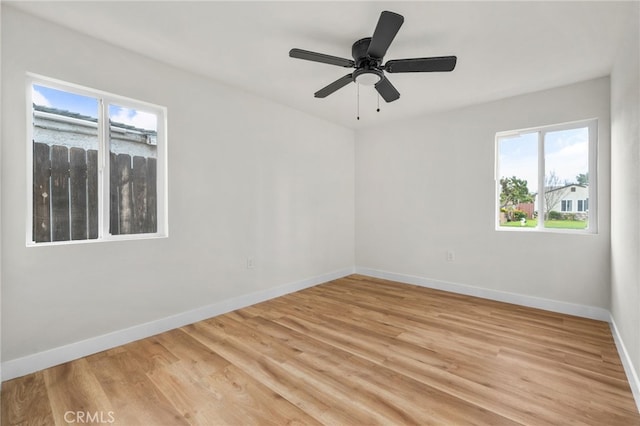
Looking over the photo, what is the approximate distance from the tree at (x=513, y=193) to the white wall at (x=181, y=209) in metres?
2.27

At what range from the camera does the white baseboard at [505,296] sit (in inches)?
117

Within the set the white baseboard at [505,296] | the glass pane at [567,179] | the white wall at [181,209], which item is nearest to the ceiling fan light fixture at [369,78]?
the white wall at [181,209]

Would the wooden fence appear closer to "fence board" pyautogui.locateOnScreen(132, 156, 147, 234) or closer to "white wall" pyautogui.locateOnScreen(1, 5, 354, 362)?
"fence board" pyautogui.locateOnScreen(132, 156, 147, 234)

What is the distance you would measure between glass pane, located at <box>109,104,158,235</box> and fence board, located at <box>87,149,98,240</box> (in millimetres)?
106

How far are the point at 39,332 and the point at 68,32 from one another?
87.8 inches

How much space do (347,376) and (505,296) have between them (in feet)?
8.47

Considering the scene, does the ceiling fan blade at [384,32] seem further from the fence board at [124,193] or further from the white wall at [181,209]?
the fence board at [124,193]

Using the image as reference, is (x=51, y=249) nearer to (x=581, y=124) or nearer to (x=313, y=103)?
(x=313, y=103)

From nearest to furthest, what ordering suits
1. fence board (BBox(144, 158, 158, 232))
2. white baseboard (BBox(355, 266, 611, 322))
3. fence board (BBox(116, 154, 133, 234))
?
1. fence board (BBox(116, 154, 133, 234))
2. fence board (BBox(144, 158, 158, 232))
3. white baseboard (BBox(355, 266, 611, 322))

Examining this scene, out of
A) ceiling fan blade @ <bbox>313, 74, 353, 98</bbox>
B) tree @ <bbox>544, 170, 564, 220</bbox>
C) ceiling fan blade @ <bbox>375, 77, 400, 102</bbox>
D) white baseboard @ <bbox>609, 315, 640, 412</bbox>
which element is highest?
ceiling fan blade @ <bbox>313, 74, 353, 98</bbox>

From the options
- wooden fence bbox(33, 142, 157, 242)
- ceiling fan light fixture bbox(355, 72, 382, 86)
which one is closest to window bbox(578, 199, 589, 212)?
ceiling fan light fixture bbox(355, 72, 382, 86)

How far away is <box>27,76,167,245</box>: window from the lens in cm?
214

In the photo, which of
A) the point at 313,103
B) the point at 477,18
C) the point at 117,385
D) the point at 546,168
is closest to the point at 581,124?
the point at 546,168

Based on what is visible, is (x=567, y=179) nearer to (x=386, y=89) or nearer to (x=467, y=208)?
(x=467, y=208)
